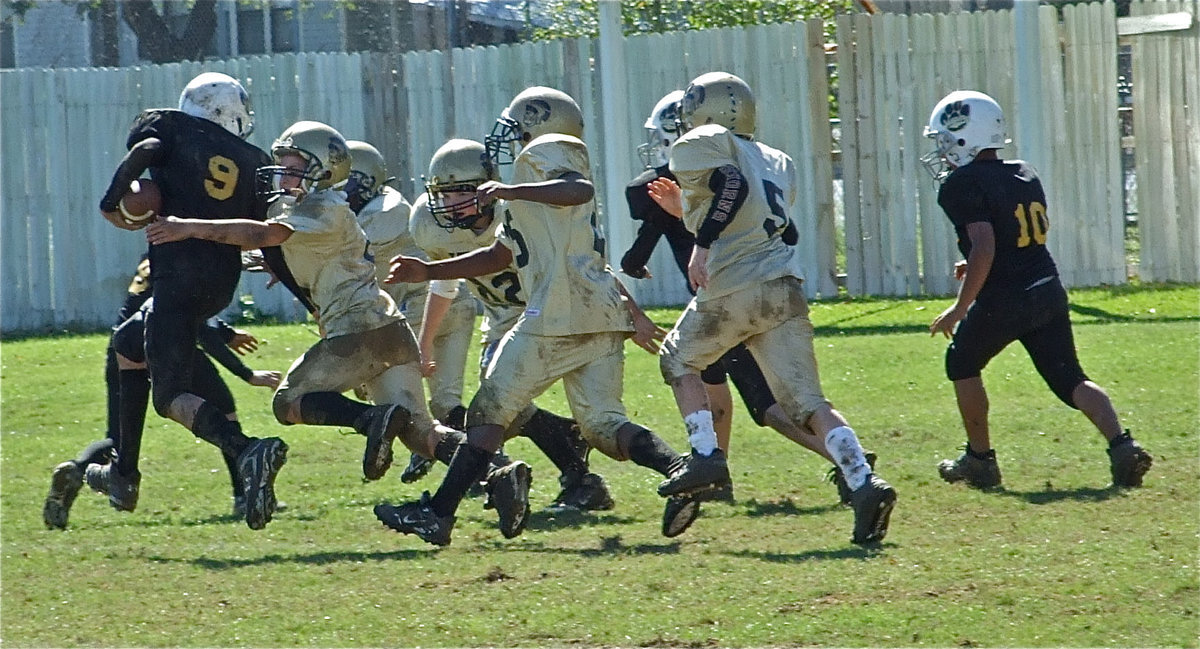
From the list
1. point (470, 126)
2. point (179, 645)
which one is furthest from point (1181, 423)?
point (470, 126)

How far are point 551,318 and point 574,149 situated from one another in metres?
0.72

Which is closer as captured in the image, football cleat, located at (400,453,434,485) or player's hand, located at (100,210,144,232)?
player's hand, located at (100,210,144,232)

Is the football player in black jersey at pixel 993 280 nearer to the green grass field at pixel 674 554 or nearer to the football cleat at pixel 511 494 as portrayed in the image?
the green grass field at pixel 674 554

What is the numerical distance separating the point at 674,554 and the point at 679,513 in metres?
0.17

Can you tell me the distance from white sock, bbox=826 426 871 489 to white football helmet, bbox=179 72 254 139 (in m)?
3.10

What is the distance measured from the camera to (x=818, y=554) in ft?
21.2

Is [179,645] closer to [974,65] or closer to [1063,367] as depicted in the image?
[1063,367]

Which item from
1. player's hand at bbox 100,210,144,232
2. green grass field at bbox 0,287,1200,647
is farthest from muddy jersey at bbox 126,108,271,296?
green grass field at bbox 0,287,1200,647

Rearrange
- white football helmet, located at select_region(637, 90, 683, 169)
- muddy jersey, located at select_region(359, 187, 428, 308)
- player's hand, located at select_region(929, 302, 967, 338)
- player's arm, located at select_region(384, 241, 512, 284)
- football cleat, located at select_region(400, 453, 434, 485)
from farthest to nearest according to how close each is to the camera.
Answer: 1. muddy jersey, located at select_region(359, 187, 428, 308)
2. football cleat, located at select_region(400, 453, 434, 485)
3. white football helmet, located at select_region(637, 90, 683, 169)
4. player's hand, located at select_region(929, 302, 967, 338)
5. player's arm, located at select_region(384, 241, 512, 284)

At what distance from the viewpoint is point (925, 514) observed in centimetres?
729

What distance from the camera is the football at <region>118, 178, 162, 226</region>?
7090 millimetres

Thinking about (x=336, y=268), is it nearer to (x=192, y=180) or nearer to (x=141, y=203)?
(x=192, y=180)

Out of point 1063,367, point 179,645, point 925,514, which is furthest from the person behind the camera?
point 1063,367

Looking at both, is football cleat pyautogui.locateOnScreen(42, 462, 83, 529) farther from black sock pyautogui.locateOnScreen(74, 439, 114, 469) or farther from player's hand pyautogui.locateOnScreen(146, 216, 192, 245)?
player's hand pyautogui.locateOnScreen(146, 216, 192, 245)
